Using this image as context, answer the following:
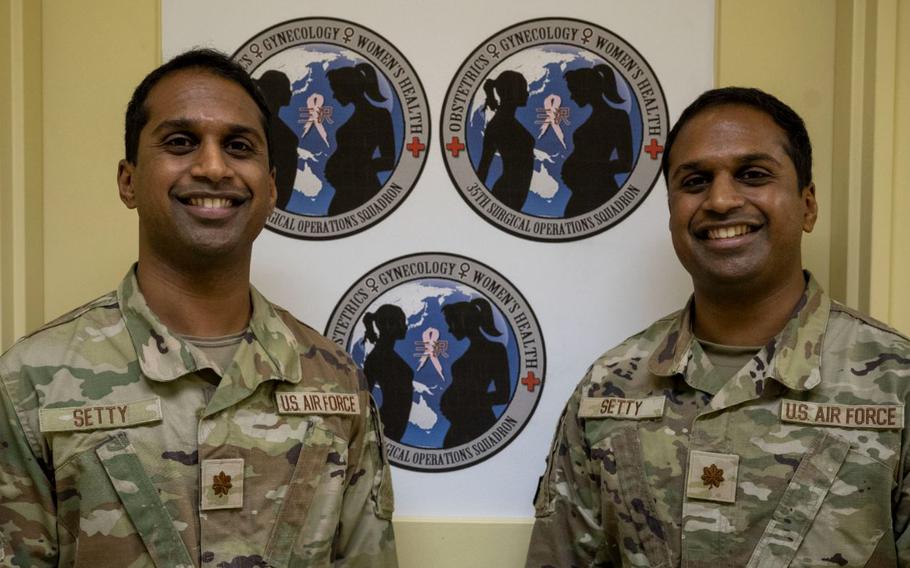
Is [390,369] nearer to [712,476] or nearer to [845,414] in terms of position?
[712,476]

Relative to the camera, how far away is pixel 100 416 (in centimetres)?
153

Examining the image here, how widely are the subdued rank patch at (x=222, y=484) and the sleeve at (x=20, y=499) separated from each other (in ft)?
0.83

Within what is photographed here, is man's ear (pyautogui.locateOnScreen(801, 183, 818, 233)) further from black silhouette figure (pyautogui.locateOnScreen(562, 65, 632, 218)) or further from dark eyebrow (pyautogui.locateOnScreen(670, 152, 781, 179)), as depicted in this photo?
black silhouette figure (pyautogui.locateOnScreen(562, 65, 632, 218))

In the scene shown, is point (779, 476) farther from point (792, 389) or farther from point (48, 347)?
point (48, 347)

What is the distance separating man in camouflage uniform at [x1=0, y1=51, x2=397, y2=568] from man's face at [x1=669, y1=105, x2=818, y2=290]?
2.32 ft

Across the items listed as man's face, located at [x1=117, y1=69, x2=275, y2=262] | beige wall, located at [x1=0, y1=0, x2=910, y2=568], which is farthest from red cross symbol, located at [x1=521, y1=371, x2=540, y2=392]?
man's face, located at [x1=117, y1=69, x2=275, y2=262]

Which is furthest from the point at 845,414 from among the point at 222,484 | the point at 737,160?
the point at 222,484

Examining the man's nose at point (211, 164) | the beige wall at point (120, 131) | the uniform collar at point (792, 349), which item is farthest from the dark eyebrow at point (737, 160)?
the man's nose at point (211, 164)

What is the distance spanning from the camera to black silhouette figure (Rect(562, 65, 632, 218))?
213cm

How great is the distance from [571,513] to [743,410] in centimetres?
39

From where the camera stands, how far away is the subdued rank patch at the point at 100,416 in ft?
4.94

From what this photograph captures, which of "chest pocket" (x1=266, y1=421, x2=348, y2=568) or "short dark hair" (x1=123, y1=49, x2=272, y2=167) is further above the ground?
"short dark hair" (x1=123, y1=49, x2=272, y2=167)

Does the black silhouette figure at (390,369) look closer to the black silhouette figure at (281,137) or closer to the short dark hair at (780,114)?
the black silhouette figure at (281,137)

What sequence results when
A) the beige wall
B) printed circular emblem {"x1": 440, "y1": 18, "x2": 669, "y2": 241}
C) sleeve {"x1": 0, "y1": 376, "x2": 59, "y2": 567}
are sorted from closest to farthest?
sleeve {"x1": 0, "y1": 376, "x2": 59, "y2": 567} → the beige wall → printed circular emblem {"x1": 440, "y1": 18, "x2": 669, "y2": 241}
